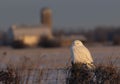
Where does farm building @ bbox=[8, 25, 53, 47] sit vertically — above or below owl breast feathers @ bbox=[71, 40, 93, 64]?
below

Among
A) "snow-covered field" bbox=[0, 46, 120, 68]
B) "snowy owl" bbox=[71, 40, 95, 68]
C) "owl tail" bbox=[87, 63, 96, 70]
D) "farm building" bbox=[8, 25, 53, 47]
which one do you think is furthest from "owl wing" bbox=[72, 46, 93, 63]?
"farm building" bbox=[8, 25, 53, 47]

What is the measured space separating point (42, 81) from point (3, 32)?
12607cm

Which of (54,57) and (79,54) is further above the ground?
(79,54)

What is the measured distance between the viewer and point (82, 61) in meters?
12.1

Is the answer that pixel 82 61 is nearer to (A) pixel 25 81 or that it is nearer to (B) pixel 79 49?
(B) pixel 79 49

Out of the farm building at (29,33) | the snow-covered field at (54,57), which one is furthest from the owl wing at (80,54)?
the farm building at (29,33)

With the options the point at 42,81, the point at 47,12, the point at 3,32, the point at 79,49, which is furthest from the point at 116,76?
the point at 3,32

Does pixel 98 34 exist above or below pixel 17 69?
below

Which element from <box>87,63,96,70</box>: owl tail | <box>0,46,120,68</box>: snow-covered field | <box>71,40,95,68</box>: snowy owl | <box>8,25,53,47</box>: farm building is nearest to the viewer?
<box>87,63,96,70</box>: owl tail

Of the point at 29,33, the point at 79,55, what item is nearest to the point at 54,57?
the point at 79,55

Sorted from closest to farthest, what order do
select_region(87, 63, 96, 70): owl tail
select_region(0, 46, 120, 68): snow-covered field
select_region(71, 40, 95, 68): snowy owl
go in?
select_region(87, 63, 96, 70): owl tail < select_region(71, 40, 95, 68): snowy owl < select_region(0, 46, 120, 68): snow-covered field

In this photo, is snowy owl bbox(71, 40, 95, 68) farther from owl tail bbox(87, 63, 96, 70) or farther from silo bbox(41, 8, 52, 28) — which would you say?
silo bbox(41, 8, 52, 28)

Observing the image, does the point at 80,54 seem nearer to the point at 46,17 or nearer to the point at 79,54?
the point at 79,54

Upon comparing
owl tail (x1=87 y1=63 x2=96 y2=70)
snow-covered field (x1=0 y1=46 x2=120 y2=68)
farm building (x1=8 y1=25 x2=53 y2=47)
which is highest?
owl tail (x1=87 y1=63 x2=96 y2=70)
